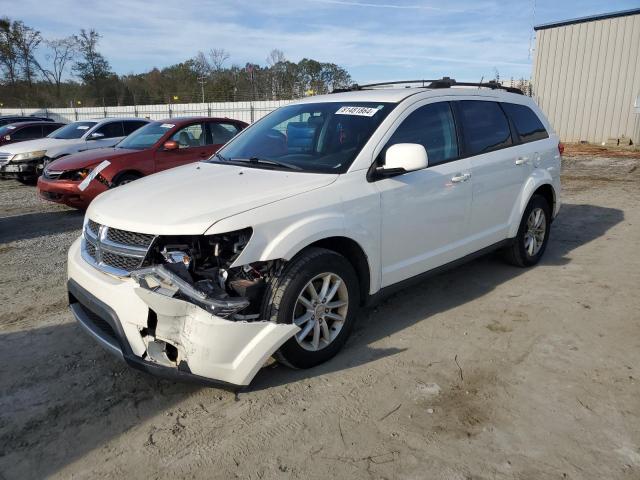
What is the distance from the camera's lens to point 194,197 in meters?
→ 3.18

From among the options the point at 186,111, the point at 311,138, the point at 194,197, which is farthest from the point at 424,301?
the point at 186,111

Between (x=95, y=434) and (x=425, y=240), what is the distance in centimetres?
262

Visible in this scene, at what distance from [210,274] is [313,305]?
70cm

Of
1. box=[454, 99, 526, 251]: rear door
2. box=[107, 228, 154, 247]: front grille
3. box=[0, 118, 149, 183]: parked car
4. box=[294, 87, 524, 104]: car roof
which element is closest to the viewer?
box=[107, 228, 154, 247]: front grille

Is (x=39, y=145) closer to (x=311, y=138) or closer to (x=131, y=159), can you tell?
(x=131, y=159)

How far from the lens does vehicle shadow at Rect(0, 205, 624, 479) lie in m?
2.72

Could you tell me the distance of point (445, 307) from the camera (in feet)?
14.6

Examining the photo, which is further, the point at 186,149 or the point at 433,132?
the point at 186,149

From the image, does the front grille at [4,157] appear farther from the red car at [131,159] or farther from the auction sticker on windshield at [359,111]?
the auction sticker on windshield at [359,111]

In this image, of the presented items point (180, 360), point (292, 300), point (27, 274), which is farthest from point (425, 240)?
point (27, 274)

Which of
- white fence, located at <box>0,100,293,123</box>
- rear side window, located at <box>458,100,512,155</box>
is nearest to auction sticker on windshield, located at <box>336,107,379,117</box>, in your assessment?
rear side window, located at <box>458,100,512,155</box>

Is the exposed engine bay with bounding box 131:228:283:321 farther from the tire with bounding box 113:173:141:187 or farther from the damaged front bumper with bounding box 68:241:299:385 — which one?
the tire with bounding box 113:173:141:187

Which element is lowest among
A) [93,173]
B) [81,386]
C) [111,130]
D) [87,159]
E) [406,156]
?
[81,386]

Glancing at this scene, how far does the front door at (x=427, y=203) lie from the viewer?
370 cm
